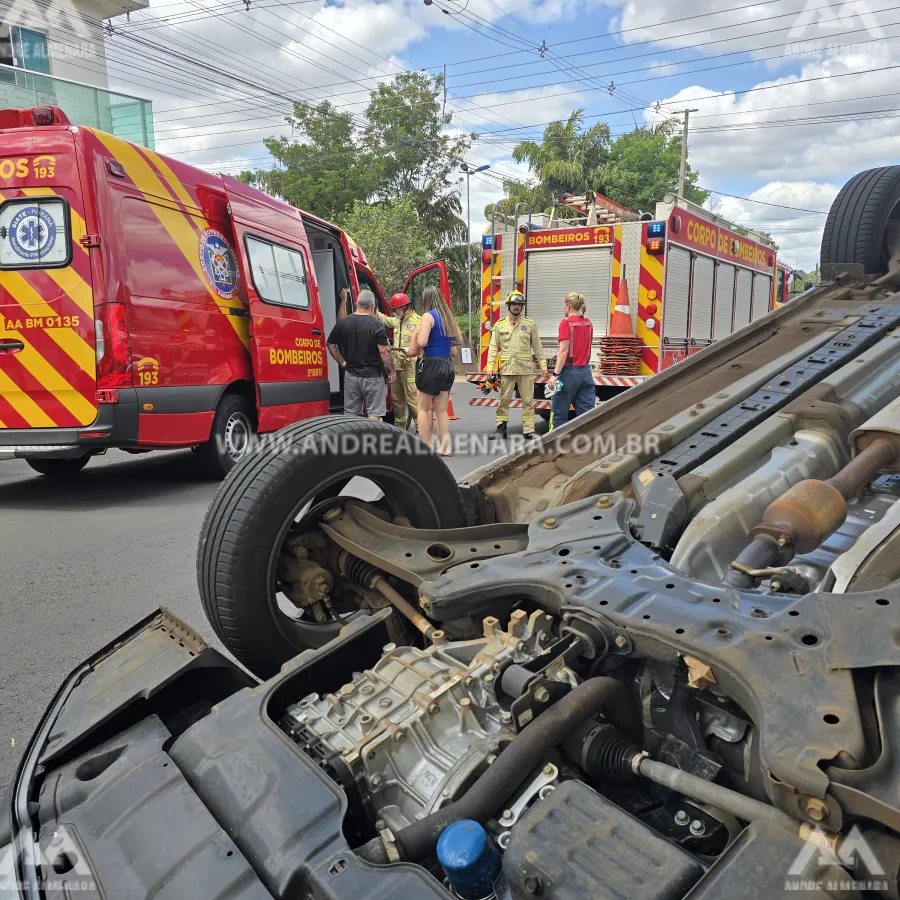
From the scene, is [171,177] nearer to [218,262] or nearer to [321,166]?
[218,262]

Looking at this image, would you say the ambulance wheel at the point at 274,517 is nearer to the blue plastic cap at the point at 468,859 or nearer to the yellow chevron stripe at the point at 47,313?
the blue plastic cap at the point at 468,859

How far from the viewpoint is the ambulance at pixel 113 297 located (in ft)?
17.2

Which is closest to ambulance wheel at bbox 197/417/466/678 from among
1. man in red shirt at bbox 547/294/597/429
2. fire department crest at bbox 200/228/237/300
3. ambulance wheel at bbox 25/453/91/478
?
fire department crest at bbox 200/228/237/300

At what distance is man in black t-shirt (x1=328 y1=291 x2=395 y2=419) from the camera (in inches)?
287

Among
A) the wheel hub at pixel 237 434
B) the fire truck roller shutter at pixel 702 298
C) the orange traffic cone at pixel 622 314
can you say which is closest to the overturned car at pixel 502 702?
the wheel hub at pixel 237 434

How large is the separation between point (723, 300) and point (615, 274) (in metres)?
2.83

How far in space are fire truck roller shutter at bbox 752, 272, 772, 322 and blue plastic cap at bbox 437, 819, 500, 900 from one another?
41.6 feet

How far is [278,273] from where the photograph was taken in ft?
23.2

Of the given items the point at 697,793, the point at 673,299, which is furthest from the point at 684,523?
the point at 673,299

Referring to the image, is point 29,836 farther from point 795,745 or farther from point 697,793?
point 795,745

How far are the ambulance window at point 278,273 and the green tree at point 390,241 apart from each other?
53.4 feet

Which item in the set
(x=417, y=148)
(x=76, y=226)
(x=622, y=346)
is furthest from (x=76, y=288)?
(x=417, y=148)

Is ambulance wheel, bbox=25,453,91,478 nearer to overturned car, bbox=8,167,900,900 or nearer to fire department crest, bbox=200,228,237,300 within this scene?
fire department crest, bbox=200,228,237,300

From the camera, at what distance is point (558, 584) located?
189 cm
